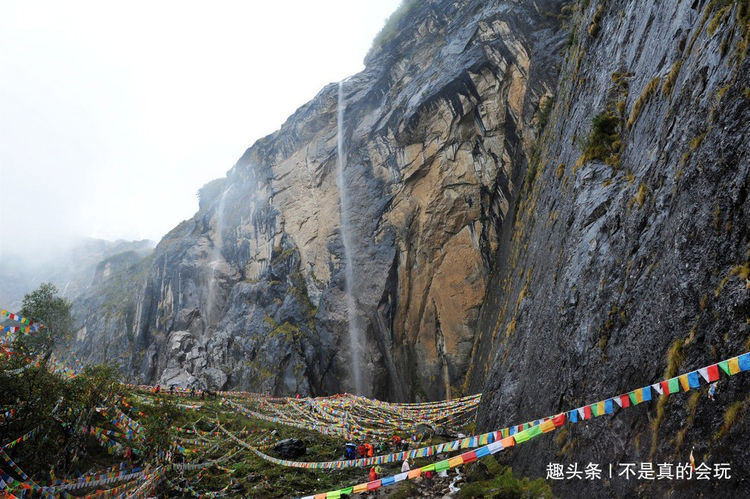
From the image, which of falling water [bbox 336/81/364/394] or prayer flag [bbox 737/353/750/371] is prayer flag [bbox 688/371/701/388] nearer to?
prayer flag [bbox 737/353/750/371]

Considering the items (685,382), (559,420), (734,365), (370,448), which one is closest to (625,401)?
(559,420)

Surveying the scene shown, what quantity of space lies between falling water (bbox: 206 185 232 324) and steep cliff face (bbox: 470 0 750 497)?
4410 centimetres

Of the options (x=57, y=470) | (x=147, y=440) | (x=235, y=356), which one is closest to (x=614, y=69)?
(x=147, y=440)

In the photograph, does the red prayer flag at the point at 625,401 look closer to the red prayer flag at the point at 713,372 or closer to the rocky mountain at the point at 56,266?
the red prayer flag at the point at 713,372

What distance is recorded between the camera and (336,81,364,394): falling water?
103 ft

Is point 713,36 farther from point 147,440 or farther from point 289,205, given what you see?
point 289,205

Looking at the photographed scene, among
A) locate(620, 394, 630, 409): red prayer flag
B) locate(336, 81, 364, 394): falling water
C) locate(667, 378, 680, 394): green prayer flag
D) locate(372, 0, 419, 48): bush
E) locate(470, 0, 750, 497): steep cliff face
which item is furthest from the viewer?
locate(372, 0, 419, 48): bush

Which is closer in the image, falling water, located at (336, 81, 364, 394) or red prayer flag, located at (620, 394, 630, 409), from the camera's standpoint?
red prayer flag, located at (620, 394, 630, 409)

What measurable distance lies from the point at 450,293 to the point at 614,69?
18.0 metres

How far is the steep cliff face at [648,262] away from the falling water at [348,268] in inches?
786

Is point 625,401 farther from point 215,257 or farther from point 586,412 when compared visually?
point 215,257

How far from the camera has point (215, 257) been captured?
175ft

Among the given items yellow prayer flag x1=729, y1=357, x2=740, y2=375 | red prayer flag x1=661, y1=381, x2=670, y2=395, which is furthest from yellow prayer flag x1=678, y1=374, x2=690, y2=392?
yellow prayer flag x1=729, y1=357, x2=740, y2=375

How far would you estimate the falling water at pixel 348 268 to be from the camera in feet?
103
